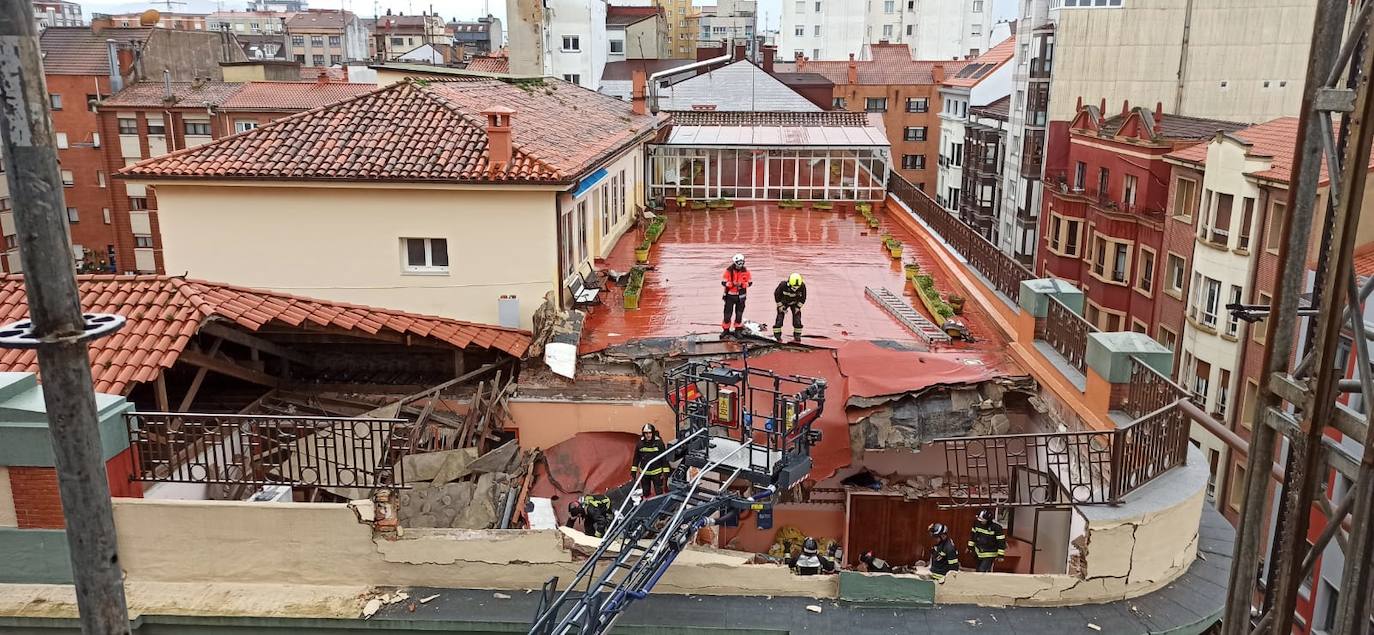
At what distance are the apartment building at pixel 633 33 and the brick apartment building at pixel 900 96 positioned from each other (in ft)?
34.4

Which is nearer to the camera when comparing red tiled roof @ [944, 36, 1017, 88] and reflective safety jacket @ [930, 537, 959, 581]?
reflective safety jacket @ [930, 537, 959, 581]

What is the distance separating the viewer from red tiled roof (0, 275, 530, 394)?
10430 millimetres

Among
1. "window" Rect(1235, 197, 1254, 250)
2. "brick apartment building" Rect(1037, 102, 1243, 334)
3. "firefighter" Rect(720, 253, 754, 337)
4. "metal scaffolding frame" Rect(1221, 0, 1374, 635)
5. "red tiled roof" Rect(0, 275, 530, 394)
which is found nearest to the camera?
"metal scaffolding frame" Rect(1221, 0, 1374, 635)

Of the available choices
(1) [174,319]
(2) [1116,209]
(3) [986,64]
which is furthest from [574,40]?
(1) [174,319]

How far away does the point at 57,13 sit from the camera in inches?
3590

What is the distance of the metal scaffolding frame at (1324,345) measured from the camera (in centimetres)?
420

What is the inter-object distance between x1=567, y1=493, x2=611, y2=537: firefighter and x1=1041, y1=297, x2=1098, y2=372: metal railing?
569 centimetres

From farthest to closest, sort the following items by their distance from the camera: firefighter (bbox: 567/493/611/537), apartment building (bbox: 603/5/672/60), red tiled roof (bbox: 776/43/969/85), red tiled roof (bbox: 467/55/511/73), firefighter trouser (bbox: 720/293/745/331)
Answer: apartment building (bbox: 603/5/672/60) < red tiled roof (bbox: 776/43/969/85) < red tiled roof (bbox: 467/55/511/73) < firefighter trouser (bbox: 720/293/745/331) < firefighter (bbox: 567/493/611/537)

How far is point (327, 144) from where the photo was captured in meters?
14.9

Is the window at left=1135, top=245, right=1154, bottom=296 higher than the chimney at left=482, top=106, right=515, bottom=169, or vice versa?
the chimney at left=482, top=106, right=515, bottom=169

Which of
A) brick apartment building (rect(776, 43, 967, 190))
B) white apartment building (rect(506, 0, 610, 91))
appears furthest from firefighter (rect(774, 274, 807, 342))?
brick apartment building (rect(776, 43, 967, 190))

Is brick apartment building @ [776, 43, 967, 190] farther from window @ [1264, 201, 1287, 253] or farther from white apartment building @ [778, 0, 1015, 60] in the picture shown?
window @ [1264, 201, 1287, 253]

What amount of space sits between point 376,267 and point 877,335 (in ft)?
25.8

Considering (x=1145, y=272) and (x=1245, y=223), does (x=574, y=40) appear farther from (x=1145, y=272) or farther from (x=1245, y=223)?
(x=1245, y=223)
